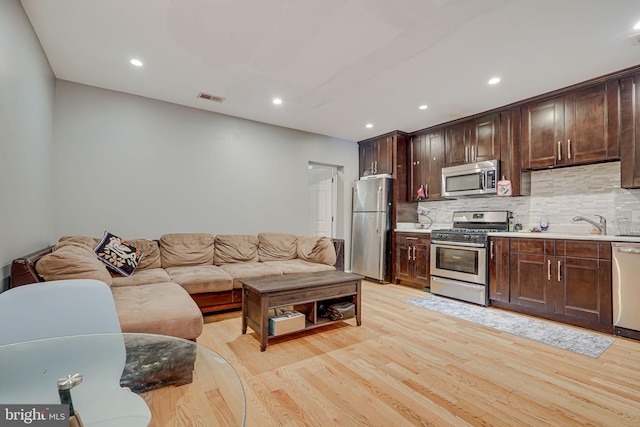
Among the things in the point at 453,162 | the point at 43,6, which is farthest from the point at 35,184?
the point at 453,162

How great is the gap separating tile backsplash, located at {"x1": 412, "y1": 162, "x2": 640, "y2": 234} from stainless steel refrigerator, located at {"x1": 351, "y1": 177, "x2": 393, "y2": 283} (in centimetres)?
149

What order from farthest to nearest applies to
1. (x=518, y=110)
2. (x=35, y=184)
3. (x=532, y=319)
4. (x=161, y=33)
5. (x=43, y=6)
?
(x=518, y=110) < (x=532, y=319) < (x=35, y=184) < (x=161, y=33) < (x=43, y=6)

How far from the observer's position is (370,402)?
1692 mm

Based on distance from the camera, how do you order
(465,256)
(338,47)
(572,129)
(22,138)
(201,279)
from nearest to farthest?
(22,138)
(338,47)
(201,279)
(572,129)
(465,256)

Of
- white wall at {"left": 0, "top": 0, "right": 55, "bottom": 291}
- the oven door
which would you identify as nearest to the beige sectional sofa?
white wall at {"left": 0, "top": 0, "right": 55, "bottom": 291}

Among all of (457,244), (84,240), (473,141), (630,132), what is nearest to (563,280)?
(457,244)

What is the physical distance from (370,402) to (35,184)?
3.28 meters

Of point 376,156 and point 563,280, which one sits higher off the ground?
point 376,156

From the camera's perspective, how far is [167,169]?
3.84 m

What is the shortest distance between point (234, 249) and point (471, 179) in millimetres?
3467

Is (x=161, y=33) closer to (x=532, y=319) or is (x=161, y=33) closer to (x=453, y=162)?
(x=453, y=162)

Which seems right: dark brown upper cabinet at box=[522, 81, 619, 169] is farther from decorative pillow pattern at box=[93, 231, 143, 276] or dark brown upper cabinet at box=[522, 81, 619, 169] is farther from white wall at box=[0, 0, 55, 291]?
white wall at box=[0, 0, 55, 291]

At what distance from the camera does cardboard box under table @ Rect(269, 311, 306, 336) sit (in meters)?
2.40

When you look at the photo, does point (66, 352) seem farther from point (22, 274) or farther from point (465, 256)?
point (465, 256)
